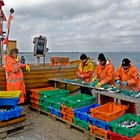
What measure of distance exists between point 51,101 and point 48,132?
1.11m

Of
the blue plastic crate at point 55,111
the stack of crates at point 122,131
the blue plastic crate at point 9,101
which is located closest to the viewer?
the stack of crates at point 122,131

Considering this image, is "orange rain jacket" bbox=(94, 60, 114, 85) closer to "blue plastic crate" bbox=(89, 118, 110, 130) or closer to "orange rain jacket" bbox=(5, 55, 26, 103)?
"blue plastic crate" bbox=(89, 118, 110, 130)

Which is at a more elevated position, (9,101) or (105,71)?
(105,71)

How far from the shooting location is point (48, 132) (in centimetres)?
556

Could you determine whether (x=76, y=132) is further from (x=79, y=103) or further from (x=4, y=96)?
(x=4, y=96)

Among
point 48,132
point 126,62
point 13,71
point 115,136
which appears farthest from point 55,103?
point 115,136

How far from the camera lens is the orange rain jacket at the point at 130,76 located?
582 cm

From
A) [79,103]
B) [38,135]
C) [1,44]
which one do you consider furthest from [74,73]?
[38,135]

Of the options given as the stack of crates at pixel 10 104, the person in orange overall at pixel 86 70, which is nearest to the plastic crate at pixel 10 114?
the stack of crates at pixel 10 104

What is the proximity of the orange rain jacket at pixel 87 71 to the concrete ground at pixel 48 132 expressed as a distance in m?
1.66

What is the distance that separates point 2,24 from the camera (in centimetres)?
856

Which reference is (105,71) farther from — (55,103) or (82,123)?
(82,123)

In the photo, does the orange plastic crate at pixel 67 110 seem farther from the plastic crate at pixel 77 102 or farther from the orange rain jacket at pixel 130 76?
the orange rain jacket at pixel 130 76

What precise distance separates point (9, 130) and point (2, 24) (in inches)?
175
